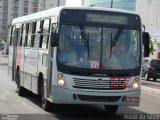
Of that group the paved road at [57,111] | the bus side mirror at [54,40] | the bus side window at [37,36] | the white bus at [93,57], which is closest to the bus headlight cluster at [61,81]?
the white bus at [93,57]

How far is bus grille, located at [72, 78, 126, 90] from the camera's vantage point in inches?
503

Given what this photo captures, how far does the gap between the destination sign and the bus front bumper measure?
1795mm

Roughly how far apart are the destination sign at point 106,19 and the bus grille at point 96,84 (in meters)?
1.53

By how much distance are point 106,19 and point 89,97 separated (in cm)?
204

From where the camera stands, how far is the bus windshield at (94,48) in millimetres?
12945

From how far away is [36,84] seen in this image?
1526 cm

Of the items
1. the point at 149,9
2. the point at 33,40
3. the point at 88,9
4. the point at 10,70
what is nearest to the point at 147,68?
the point at 10,70

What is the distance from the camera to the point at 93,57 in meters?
12.9

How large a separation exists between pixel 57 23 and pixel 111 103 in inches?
94.1

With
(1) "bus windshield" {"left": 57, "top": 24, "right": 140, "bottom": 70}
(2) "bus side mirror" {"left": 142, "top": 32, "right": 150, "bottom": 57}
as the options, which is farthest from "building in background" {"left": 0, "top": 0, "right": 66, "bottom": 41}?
(1) "bus windshield" {"left": 57, "top": 24, "right": 140, "bottom": 70}

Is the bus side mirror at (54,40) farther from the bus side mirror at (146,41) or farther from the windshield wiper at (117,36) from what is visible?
the bus side mirror at (146,41)

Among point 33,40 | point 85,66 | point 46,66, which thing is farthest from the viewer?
point 33,40

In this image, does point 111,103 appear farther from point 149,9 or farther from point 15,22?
point 149,9

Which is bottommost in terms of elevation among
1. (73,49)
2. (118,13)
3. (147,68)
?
(147,68)
